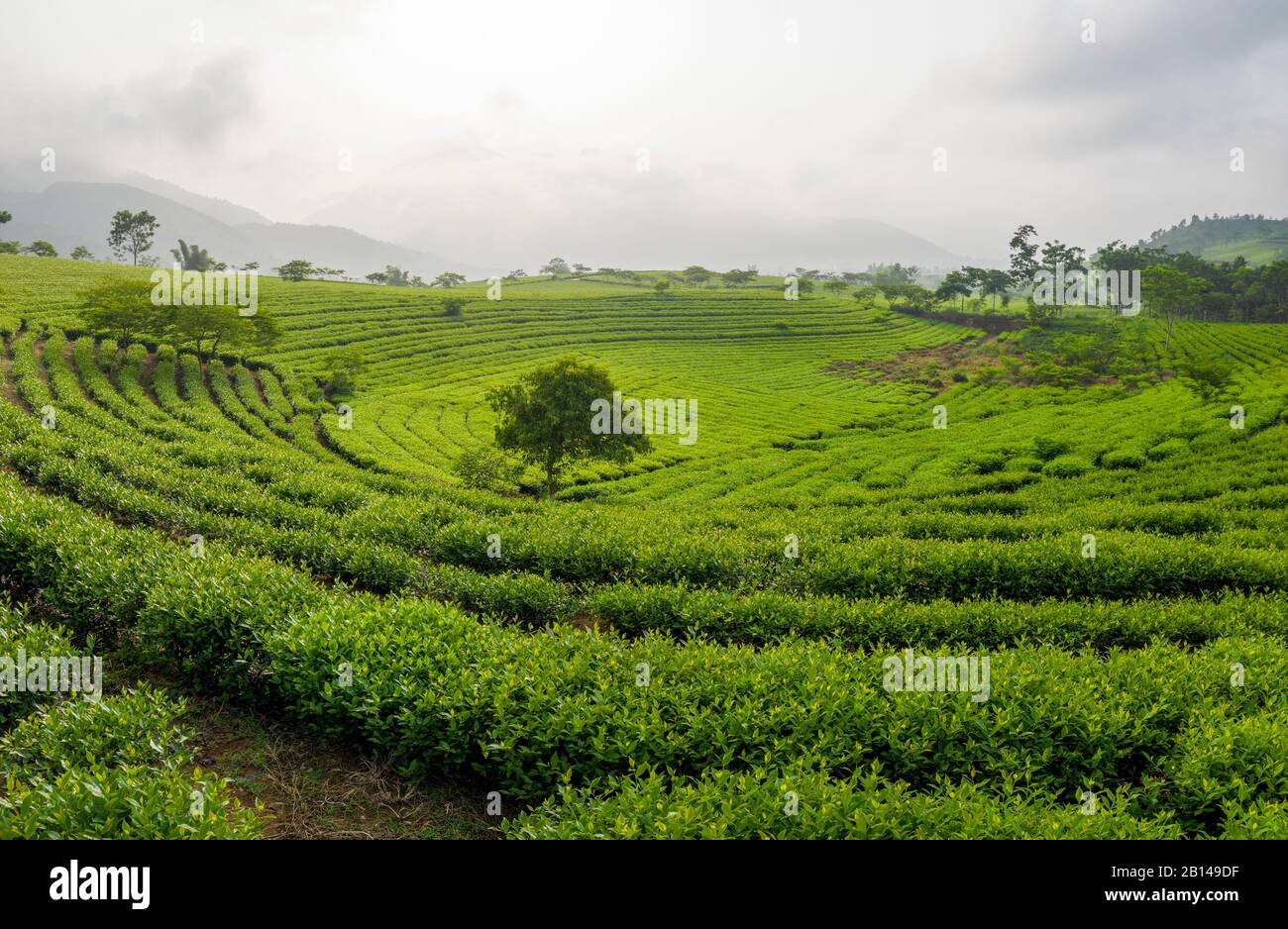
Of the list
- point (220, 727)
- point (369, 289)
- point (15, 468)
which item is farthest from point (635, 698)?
point (369, 289)

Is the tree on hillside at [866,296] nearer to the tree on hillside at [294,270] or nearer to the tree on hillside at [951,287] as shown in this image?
the tree on hillside at [951,287]

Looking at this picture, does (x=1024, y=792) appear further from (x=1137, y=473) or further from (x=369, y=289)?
(x=369, y=289)

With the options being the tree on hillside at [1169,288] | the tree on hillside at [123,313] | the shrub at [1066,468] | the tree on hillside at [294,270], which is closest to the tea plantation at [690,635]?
the shrub at [1066,468]

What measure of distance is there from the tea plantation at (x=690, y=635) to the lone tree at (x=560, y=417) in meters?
3.01

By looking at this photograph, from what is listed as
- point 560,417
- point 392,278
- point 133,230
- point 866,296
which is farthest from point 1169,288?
point 133,230

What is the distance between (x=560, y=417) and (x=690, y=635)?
21400 millimetres

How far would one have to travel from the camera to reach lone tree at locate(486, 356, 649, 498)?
29.5 metres

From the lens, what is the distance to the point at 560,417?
2938 cm

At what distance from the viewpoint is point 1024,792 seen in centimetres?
613

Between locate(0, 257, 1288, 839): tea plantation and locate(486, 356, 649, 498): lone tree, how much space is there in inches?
119

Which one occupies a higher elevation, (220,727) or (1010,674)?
(1010,674)

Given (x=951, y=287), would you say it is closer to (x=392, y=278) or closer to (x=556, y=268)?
(x=556, y=268)

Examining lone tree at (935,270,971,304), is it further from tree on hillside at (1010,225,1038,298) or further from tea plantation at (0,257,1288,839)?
tea plantation at (0,257,1288,839)
